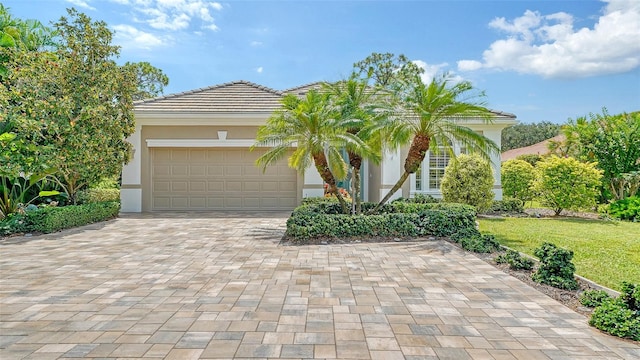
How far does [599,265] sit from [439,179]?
875 cm

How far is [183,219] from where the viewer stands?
1255 centimetres

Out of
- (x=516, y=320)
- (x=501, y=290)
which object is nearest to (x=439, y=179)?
(x=501, y=290)

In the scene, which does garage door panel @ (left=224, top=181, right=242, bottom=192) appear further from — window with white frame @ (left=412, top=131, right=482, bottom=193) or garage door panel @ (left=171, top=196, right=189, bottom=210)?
window with white frame @ (left=412, top=131, right=482, bottom=193)

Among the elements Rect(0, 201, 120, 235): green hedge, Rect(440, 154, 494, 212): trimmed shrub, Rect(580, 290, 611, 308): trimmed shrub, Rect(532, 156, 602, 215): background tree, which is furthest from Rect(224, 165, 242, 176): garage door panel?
Rect(580, 290, 611, 308): trimmed shrub

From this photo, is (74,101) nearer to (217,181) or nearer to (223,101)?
(223,101)

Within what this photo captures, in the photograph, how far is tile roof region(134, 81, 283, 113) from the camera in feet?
46.6

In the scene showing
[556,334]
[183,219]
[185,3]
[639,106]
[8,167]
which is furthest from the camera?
[639,106]

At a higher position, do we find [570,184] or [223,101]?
[223,101]

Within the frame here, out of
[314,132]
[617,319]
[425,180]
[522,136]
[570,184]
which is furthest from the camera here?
[522,136]

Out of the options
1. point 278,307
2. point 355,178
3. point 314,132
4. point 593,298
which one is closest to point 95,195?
point 314,132

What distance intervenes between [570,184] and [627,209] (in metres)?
2.19

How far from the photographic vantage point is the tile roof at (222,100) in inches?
559

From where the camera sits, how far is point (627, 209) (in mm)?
13617

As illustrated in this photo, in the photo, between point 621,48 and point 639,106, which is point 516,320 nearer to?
point 621,48
